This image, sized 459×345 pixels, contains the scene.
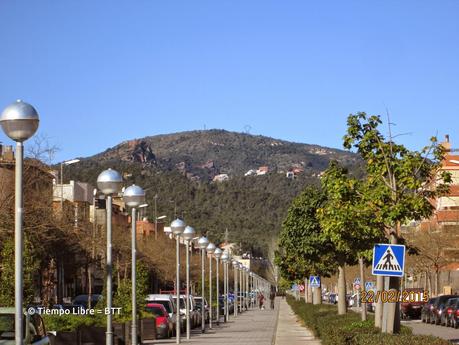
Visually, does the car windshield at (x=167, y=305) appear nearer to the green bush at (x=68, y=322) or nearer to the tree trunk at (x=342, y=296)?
the tree trunk at (x=342, y=296)

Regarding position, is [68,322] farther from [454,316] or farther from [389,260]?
[454,316]

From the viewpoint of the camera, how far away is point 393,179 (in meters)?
22.4

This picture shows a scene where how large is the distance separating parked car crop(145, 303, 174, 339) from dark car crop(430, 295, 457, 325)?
15.4 m

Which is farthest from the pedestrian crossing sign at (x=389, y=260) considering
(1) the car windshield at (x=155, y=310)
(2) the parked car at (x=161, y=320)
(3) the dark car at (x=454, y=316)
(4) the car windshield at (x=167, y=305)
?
(3) the dark car at (x=454, y=316)

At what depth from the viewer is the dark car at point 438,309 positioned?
51.1 meters

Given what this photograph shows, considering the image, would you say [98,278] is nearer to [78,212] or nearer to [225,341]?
[78,212]

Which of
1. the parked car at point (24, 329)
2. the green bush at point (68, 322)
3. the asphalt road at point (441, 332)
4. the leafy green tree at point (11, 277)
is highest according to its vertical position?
the leafy green tree at point (11, 277)

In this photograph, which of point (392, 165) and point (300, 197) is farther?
point (300, 197)

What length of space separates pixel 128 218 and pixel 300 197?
67516mm

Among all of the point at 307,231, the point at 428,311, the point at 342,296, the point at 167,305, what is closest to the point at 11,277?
the point at 342,296

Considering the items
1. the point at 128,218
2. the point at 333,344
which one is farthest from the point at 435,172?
the point at 128,218

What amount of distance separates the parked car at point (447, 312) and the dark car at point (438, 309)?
31 cm

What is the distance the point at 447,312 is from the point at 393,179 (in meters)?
28.0

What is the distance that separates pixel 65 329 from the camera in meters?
27.4
